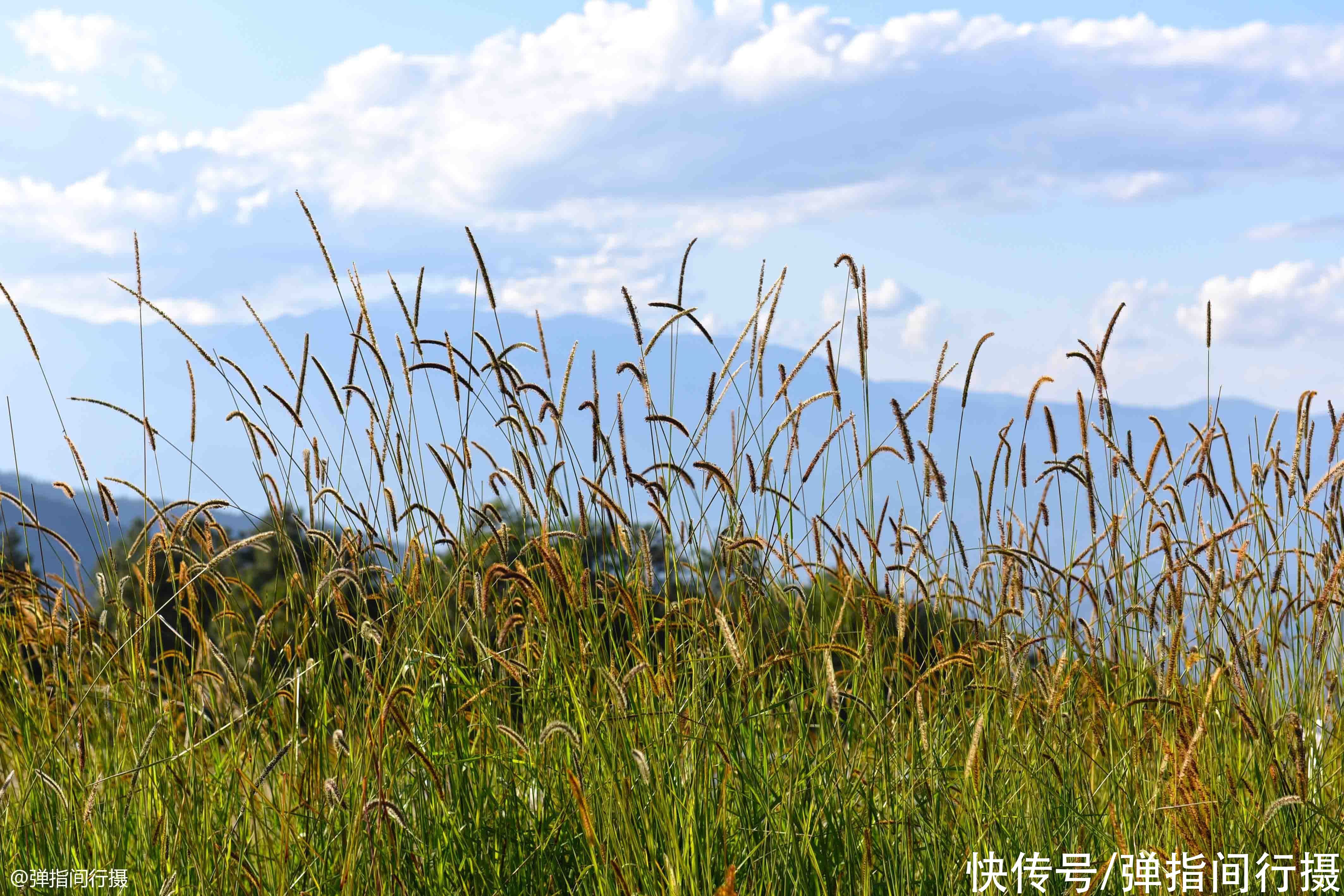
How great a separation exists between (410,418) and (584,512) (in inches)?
21.4

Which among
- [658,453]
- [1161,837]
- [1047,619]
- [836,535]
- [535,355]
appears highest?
[535,355]

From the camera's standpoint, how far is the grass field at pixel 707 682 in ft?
7.78

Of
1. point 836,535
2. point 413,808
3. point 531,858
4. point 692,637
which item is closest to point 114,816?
point 413,808

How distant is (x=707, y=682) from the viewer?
9.41 ft

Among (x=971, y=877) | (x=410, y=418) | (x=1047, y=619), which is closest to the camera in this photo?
(x=971, y=877)

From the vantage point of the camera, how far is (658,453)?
302 centimetres

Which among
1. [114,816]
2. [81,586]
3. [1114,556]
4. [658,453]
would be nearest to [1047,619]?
[1114,556]

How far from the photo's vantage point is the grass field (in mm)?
2371

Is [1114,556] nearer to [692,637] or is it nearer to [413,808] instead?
[692,637]

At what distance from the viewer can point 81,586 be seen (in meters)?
3.71

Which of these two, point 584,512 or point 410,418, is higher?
point 410,418

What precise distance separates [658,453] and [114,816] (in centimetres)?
161

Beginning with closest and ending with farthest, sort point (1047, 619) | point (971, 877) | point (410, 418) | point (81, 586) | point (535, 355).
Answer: point (971, 877) < point (1047, 619) < point (410, 418) < point (535, 355) < point (81, 586)

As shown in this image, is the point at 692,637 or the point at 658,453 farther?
the point at 658,453
